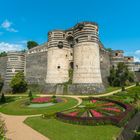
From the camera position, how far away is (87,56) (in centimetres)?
4050

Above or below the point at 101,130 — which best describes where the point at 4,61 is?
above

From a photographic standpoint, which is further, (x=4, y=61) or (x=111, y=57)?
(x=111, y=57)

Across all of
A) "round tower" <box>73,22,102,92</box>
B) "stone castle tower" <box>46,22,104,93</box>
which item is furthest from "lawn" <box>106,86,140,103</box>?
"round tower" <box>73,22,102,92</box>

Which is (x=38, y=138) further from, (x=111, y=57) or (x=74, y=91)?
(x=111, y=57)

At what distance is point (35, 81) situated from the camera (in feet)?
160

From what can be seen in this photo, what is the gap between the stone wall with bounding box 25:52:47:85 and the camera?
47981 millimetres

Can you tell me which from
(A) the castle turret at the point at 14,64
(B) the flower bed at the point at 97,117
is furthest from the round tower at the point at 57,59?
(B) the flower bed at the point at 97,117

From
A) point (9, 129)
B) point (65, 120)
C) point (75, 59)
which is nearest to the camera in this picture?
point (9, 129)

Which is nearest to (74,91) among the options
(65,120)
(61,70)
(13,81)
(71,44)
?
(61,70)

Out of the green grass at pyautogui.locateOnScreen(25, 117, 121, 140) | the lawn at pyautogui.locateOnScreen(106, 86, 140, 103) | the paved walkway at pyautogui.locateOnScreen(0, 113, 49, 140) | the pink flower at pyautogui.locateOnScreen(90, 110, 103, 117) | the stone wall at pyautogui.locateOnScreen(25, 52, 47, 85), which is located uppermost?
the stone wall at pyautogui.locateOnScreen(25, 52, 47, 85)

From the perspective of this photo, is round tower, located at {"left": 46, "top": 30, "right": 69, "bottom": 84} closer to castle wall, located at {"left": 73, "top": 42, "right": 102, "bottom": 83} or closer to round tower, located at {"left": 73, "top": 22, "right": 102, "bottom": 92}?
round tower, located at {"left": 73, "top": 22, "right": 102, "bottom": 92}

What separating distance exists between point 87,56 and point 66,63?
712 centimetres

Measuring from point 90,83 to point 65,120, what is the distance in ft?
70.8

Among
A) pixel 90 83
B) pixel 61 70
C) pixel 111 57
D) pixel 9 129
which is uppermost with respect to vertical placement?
pixel 111 57
